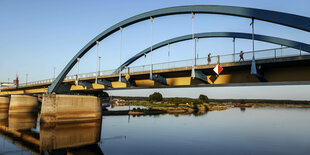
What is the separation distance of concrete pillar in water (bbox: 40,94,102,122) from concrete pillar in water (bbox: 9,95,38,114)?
23848 millimetres

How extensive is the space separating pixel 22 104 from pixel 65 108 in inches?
1031

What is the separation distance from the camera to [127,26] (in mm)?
35000

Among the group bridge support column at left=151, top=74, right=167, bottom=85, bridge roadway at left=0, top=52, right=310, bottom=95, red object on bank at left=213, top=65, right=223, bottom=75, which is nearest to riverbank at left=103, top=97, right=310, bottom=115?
bridge roadway at left=0, top=52, right=310, bottom=95

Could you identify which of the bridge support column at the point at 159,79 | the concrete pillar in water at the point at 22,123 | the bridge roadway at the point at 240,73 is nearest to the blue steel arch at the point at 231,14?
the bridge roadway at the point at 240,73

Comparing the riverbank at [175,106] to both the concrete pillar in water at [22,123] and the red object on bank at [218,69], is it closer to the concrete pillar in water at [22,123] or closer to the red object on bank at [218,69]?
the concrete pillar in water at [22,123]

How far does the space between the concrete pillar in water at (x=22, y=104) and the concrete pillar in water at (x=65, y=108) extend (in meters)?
23.8

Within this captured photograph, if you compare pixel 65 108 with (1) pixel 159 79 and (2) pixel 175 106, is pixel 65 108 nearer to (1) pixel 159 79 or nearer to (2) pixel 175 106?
(1) pixel 159 79

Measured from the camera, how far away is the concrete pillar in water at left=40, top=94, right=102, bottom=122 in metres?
29.0

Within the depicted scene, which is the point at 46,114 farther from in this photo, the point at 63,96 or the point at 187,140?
the point at 187,140

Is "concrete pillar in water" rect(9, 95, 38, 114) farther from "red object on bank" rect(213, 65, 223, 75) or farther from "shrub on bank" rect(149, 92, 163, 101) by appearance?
"shrub on bank" rect(149, 92, 163, 101)

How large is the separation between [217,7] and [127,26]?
1544 cm

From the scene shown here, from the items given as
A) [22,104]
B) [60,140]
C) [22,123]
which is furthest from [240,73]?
[22,104]

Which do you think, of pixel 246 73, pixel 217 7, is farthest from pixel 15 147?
pixel 217 7

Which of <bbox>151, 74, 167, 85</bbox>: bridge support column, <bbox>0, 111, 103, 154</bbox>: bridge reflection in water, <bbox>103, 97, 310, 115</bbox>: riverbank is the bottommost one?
<bbox>103, 97, 310, 115</bbox>: riverbank
